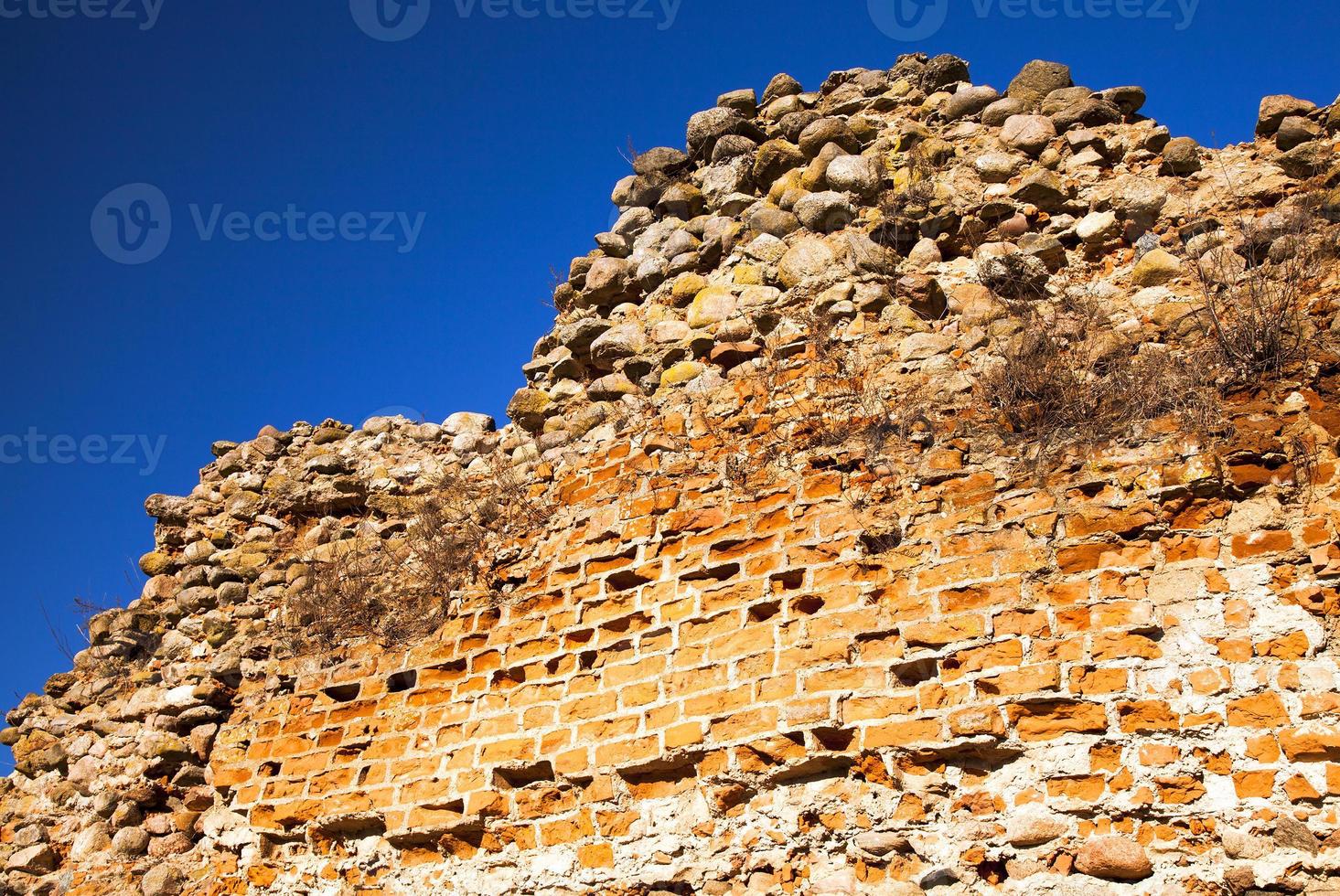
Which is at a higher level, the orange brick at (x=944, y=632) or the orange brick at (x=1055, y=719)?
the orange brick at (x=944, y=632)

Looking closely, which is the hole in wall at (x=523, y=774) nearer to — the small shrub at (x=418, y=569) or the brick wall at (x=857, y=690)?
the brick wall at (x=857, y=690)

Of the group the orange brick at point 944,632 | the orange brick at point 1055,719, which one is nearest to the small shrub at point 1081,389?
the orange brick at point 944,632

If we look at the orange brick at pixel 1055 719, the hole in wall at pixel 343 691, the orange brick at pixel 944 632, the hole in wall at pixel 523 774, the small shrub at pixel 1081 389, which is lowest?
the orange brick at pixel 1055 719

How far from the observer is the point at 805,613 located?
3.81 metres

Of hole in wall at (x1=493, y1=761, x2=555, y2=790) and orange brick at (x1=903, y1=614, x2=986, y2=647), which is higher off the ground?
orange brick at (x1=903, y1=614, x2=986, y2=647)

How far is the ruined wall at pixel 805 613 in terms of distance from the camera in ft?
10.4

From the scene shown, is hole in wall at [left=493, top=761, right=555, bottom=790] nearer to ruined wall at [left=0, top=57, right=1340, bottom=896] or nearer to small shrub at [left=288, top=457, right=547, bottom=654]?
ruined wall at [left=0, top=57, right=1340, bottom=896]

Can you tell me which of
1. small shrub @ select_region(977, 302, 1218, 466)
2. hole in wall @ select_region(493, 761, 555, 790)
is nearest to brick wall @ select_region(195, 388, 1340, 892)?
hole in wall @ select_region(493, 761, 555, 790)

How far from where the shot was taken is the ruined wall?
10.4 feet

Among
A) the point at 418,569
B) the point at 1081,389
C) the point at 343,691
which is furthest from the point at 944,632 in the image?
the point at 418,569

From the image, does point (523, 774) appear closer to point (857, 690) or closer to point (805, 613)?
point (805, 613)

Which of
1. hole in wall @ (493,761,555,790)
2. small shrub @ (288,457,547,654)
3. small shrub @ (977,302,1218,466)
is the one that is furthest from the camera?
small shrub @ (288,457,547,654)

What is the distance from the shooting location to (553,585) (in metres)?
4.53

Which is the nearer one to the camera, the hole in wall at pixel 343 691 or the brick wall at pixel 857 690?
the brick wall at pixel 857 690
